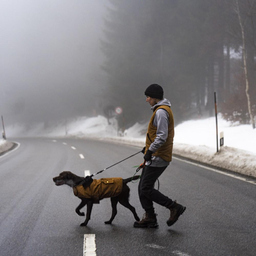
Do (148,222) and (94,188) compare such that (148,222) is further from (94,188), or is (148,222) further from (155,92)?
(155,92)

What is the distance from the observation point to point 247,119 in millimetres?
21047

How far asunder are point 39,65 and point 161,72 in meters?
62.1

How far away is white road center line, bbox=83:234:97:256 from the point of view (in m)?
3.76

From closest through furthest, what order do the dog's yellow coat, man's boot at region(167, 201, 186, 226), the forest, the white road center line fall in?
the white road center line, man's boot at region(167, 201, 186, 226), the dog's yellow coat, the forest

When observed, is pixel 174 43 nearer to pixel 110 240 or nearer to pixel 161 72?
pixel 161 72

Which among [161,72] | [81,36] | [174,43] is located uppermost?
[81,36]

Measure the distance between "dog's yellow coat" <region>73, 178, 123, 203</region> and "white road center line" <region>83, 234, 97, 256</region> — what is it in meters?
0.56

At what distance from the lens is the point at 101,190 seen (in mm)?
4645

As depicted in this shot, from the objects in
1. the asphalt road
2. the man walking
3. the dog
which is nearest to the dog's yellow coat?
the dog

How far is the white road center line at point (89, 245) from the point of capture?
3764 millimetres

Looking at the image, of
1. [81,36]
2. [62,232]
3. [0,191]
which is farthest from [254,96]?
[81,36]

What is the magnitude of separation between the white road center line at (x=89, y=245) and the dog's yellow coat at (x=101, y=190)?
0.56 metres

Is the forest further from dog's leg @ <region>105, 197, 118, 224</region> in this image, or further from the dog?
the dog

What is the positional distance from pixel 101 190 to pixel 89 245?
0.84 m
